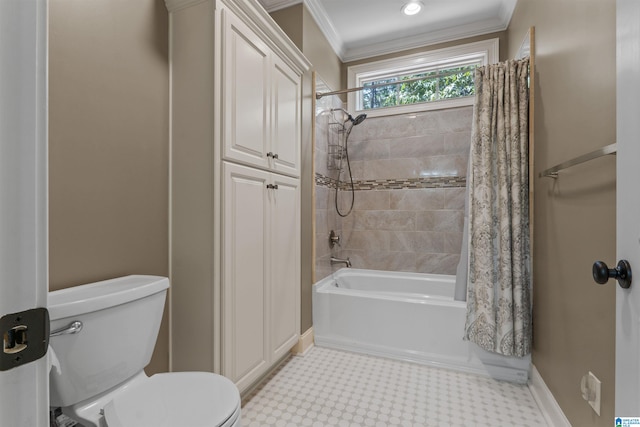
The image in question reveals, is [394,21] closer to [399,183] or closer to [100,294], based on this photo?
[399,183]

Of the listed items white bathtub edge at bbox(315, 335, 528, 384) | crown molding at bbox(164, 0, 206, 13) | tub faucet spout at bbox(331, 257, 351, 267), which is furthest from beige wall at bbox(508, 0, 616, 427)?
crown molding at bbox(164, 0, 206, 13)

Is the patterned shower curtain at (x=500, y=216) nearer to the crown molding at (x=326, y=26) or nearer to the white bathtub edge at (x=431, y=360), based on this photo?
the white bathtub edge at (x=431, y=360)

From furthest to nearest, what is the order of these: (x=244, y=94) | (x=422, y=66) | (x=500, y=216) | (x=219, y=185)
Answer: (x=422, y=66) < (x=500, y=216) < (x=244, y=94) < (x=219, y=185)

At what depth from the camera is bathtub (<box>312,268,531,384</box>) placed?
6.63 feet

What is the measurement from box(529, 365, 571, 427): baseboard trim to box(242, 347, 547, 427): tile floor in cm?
3

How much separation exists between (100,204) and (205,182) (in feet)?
1.38

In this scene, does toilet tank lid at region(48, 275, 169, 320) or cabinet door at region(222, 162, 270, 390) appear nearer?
toilet tank lid at region(48, 275, 169, 320)

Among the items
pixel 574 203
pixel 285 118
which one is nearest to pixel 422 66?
pixel 285 118

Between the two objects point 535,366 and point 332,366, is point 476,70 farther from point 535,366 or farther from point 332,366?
point 332,366

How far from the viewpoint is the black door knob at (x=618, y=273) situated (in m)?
0.72

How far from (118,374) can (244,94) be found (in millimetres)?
1343

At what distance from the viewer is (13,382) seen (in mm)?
382

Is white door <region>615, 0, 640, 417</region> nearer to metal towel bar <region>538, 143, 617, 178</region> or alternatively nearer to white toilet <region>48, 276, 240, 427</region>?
metal towel bar <region>538, 143, 617, 178</region>

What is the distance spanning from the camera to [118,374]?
110cm
